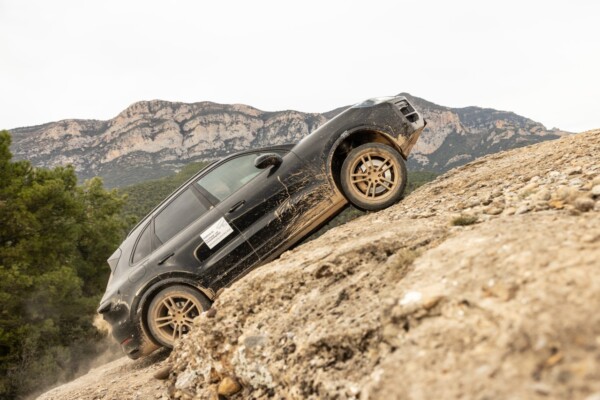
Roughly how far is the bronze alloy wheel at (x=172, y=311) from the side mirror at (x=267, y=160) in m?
1.62

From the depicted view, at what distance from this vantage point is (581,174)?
342cm

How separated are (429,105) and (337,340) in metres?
153

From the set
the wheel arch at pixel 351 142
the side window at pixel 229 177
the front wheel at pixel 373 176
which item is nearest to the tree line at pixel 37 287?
the side window at pixel 229 177

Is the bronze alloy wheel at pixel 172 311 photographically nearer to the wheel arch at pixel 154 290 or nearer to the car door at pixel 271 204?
the wheel arch at pixel 154 290

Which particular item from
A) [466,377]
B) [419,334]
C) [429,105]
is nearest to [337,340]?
[419,334]

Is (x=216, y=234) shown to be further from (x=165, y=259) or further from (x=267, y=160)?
(x=267, y=160)

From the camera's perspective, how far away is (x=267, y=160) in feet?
14.2

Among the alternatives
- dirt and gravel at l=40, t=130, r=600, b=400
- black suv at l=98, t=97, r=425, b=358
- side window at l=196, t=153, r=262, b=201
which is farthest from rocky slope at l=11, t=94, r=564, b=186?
dirt and gravel at l=40, t=130, r=600, b=400

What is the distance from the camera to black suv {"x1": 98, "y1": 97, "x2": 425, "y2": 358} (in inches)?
166

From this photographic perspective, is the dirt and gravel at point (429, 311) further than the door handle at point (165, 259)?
No

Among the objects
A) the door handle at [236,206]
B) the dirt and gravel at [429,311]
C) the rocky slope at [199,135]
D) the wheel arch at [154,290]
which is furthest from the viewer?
the rocky slope at [199,135]

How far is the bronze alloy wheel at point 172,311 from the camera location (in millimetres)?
4199

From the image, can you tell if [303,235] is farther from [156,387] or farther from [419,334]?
[419,334]

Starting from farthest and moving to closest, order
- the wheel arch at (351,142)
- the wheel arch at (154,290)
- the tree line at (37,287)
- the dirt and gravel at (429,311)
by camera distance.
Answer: the tree line at (37,287)
the wheel arch at (351,142)
the wheel arch at (154,290)
the dirt and gravel at (429,311)
